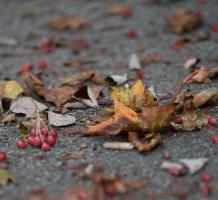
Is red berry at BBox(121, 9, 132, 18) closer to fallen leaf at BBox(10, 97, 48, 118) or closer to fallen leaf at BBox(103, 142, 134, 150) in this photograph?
fallen leaf at BBox(10, 97, 48, 118)

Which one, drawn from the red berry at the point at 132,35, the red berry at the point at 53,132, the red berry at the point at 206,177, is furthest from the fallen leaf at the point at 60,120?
the red berry at the point at 132,35

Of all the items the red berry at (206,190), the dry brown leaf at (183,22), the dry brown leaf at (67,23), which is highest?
the dry brown leaf at (67,23)

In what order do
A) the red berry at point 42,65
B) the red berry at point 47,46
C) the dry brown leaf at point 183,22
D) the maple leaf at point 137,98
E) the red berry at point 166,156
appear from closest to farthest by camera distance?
the red berry at point 166,156 < the maple leaf at point 137,98 < the red berry at point 42,65 < the red berry at point 47,46 < the dry brown leaf at point 183,22

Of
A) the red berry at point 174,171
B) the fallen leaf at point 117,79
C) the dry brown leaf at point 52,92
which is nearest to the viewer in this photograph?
the red berry at point 174,171

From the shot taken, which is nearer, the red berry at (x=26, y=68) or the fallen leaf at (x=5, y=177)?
the fallen leaf at (x=5, y=177)

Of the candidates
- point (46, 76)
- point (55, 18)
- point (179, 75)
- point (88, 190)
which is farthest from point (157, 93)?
point (55, 18)

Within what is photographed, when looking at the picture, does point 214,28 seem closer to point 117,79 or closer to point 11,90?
point 117,79

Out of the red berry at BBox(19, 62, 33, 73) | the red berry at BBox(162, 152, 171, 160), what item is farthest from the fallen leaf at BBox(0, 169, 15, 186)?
the red berry at BBox(19, 62, 33, 73)

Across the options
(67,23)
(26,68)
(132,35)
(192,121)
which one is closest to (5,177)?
(192,121)

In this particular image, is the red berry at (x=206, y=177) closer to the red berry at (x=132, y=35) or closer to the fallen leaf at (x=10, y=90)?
the fallen leaf at (x=10, y=90)
